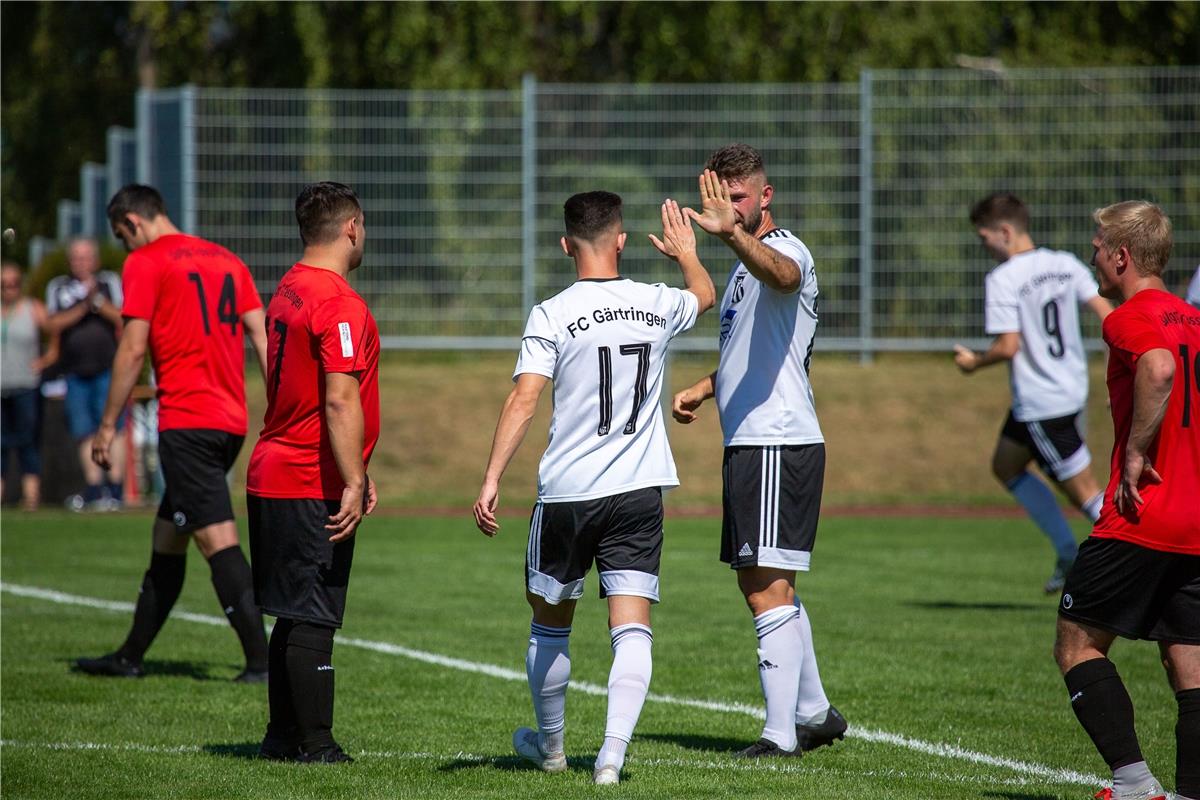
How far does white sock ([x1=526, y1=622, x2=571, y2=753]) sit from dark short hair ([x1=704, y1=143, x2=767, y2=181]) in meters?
1.84

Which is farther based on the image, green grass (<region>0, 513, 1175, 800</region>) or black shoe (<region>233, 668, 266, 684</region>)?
black shoe (<region>233, 668, 266, 684</region>)

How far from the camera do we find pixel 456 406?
65.5ft

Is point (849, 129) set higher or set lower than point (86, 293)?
higher

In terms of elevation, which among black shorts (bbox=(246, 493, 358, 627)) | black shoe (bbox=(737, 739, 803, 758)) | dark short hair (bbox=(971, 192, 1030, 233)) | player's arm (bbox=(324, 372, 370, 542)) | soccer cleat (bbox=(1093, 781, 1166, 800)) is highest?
dark short hair (bbox=(971, 192, 1030, 233))

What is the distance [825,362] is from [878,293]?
1.21m

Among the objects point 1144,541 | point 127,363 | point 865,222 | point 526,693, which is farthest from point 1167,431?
point 865,222

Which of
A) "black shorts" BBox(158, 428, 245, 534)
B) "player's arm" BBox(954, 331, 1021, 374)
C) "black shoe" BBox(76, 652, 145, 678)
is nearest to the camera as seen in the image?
"black shorts" BBox(158, 428, 245, 534)

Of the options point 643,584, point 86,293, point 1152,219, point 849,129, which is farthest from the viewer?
point 849,129

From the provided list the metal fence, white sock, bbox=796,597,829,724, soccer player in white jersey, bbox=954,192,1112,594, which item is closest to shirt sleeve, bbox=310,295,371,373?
white sock, bbox=796,597,829,724

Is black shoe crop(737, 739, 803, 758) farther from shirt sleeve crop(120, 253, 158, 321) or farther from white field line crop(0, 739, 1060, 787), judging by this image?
shirt sleeve crop(120, 253, 158, 321)

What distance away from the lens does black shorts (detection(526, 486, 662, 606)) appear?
548 centimetres

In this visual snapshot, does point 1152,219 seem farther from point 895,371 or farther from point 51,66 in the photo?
point 51,66

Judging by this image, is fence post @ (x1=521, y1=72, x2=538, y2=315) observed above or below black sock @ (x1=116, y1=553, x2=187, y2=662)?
above

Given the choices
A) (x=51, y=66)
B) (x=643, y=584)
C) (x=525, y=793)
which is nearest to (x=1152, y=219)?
(x=643, y=584)
